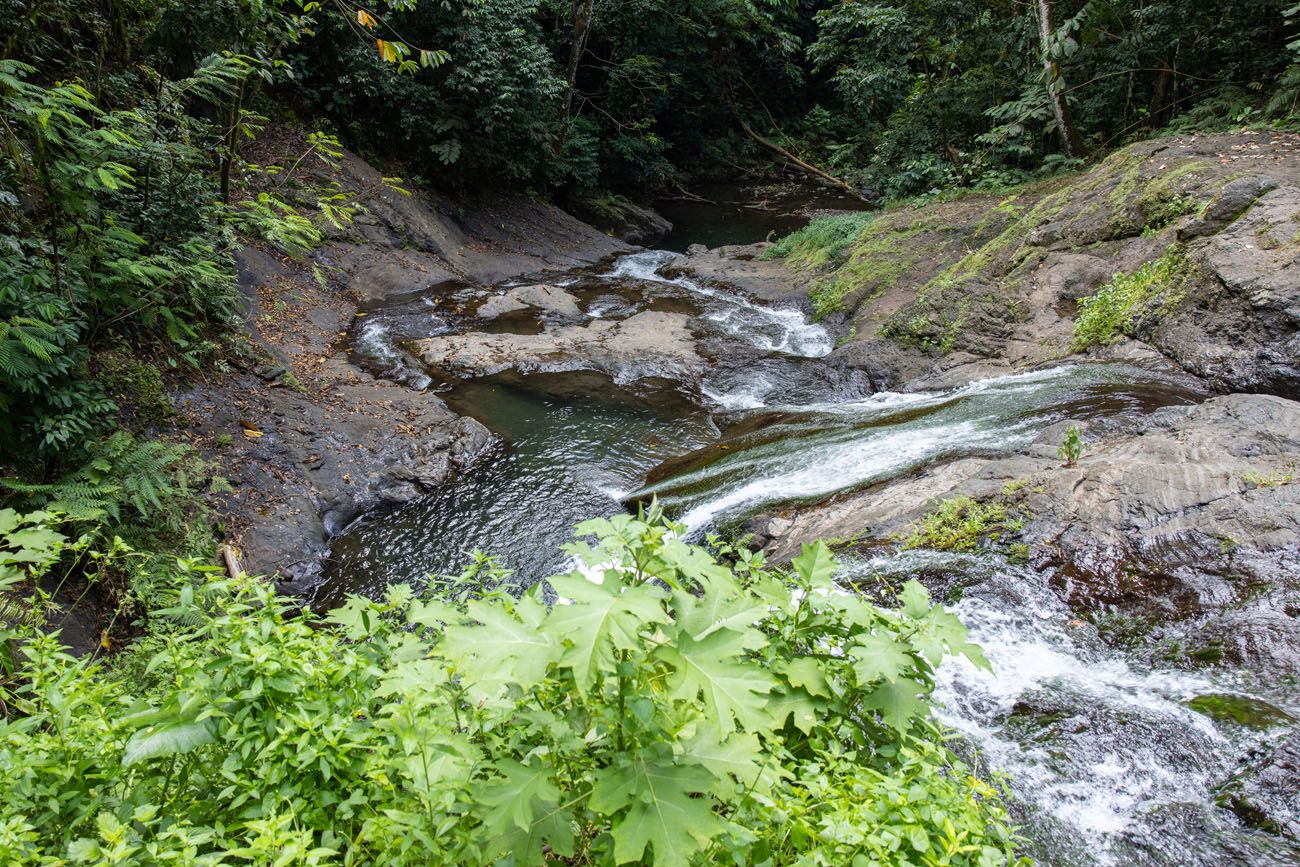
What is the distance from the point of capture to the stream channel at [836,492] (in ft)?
9.83

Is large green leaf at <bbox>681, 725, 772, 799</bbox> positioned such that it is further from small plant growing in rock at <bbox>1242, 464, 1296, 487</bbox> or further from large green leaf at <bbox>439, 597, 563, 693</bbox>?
small plant growing in rock at <bbox>1242, 464, 1296, 487</bbox>

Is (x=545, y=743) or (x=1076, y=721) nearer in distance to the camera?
(x=545, y=743)

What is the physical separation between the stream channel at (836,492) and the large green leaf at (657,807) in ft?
4.83

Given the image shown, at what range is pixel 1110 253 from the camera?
29.0 ft

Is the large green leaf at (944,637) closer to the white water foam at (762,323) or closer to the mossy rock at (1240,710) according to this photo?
the mossy rock at (1240,710)

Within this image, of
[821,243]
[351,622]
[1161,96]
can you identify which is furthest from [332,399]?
[1161,96]

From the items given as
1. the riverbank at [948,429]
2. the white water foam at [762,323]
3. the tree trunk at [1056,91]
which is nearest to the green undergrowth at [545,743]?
the riverbank at [948,429]

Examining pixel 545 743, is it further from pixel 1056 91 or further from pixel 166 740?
pixel 1056 91

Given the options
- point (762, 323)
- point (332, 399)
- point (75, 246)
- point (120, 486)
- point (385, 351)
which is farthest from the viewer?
point (762, 323)

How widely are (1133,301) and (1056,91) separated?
5.96m

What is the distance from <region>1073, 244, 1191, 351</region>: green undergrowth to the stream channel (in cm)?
83

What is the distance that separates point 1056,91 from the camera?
38.2 ft

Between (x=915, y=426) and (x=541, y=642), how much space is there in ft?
21.0

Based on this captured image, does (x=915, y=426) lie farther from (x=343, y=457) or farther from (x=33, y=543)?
(x=33, y=543)
